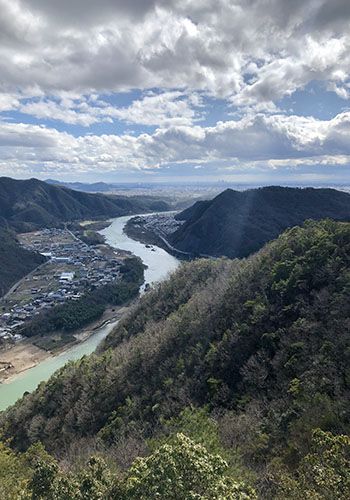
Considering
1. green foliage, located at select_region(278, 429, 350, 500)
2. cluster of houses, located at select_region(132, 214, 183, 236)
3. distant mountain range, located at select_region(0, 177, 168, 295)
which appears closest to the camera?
green foliage, located at select_region(278, 429, 350, 500)

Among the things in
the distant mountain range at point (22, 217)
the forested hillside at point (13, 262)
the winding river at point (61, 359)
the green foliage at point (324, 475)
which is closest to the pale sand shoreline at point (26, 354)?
the winding river at point (61, 359)

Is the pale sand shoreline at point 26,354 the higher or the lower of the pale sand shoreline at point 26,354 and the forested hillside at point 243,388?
the lower

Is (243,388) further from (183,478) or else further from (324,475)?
(183,478)

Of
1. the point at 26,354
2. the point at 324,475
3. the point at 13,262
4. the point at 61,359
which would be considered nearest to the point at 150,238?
the point at 13,262

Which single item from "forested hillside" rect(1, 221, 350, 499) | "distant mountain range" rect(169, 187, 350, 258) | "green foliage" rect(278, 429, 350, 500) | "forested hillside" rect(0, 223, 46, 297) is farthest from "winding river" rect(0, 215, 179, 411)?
"green foliage" rect(278, 429, 350, 500)

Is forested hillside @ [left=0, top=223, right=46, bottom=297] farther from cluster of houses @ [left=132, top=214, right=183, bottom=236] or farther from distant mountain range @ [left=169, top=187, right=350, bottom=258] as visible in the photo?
cluster of houses @ [left=132, top=214, right=183, bottom=236]

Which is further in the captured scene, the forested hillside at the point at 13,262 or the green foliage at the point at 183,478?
the forested hillside at the point at 13,262

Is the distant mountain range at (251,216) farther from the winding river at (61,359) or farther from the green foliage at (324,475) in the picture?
the green foliage at (324,475)
